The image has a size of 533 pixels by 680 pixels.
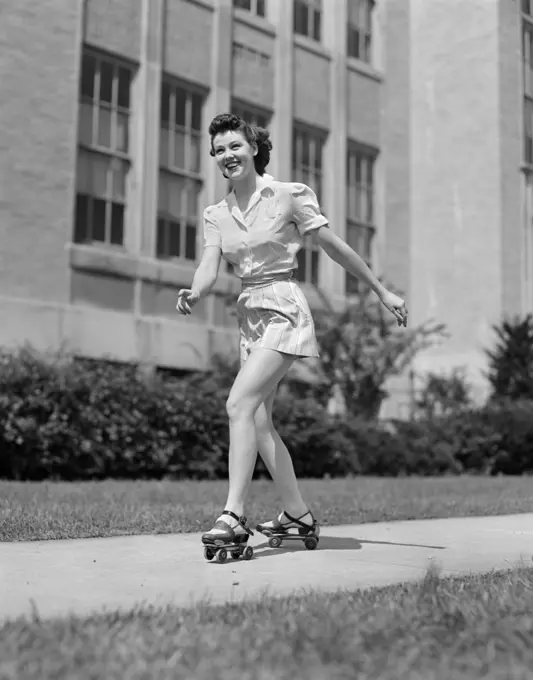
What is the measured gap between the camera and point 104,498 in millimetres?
8477

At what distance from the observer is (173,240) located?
1897 centimetres

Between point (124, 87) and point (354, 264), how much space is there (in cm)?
1381

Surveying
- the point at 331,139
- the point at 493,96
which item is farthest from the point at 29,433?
→ the point at 493,96

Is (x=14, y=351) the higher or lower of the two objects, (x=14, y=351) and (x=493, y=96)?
the lower

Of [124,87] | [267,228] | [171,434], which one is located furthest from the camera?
[124,87]

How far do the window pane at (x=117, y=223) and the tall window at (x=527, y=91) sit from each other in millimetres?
13543

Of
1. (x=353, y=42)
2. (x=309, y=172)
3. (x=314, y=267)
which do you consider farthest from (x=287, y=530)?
(x=353, y=42)

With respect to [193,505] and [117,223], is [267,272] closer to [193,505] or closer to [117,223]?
[193,505]

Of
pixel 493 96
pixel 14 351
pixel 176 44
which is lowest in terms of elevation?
pixel 14 351

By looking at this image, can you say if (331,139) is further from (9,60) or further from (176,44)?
(9,60)

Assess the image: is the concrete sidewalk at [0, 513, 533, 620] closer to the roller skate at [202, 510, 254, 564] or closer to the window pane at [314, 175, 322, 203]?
the roller skate at [202, 510, 254, 564]

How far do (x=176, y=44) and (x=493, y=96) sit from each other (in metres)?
10.6

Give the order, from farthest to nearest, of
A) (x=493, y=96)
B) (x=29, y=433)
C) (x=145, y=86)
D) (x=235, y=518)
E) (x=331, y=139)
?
(x=493, y=96), (x=331, y=139), (x=145, y=86), (x=29, y=433), (x=235, y=518)

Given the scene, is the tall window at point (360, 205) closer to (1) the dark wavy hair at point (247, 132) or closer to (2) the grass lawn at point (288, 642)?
(1) the dark wavy hair at point (247, 132)
